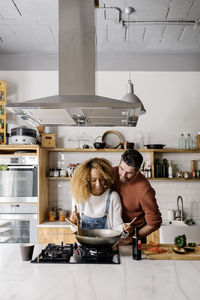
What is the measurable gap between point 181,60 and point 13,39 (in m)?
2.54

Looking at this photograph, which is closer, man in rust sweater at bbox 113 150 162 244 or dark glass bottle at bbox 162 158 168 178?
man in rust sweater at bbox 113 150 162 244

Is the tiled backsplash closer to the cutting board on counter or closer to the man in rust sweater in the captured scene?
the man in rust sweater

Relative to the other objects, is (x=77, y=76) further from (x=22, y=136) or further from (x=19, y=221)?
(x=19, y=221)

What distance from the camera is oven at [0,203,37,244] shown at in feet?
13.7

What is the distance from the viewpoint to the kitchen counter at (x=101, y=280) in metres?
1.49

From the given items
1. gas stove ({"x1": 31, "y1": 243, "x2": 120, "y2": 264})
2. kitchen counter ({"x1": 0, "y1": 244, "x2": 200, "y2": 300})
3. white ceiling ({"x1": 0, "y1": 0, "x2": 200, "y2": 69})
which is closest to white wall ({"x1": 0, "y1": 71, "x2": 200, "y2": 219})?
white ceiling ({"x1": 0, "y1": 0, "x2": 200, "y2": 69})

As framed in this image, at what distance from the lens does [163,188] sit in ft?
15.3

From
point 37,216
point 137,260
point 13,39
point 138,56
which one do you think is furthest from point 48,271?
point 138,56

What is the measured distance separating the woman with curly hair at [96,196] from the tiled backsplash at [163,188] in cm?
227

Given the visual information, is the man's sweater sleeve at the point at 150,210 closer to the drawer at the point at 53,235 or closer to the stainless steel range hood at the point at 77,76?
the stainless steel range hood at the point at 77,76

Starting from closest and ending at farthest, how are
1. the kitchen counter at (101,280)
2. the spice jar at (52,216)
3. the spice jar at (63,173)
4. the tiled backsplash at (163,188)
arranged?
1. the kitchen counter at (101,280)
2. the spice jar at (52,216)
3. the spice jar at (63,173)
4. the tiled backsplash at (163,188)

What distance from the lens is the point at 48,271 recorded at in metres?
1.79

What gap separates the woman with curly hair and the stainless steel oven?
1897 mm

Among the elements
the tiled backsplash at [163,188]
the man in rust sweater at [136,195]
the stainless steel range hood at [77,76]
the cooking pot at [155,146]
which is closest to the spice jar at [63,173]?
the tiled backsplash at [163,188]
